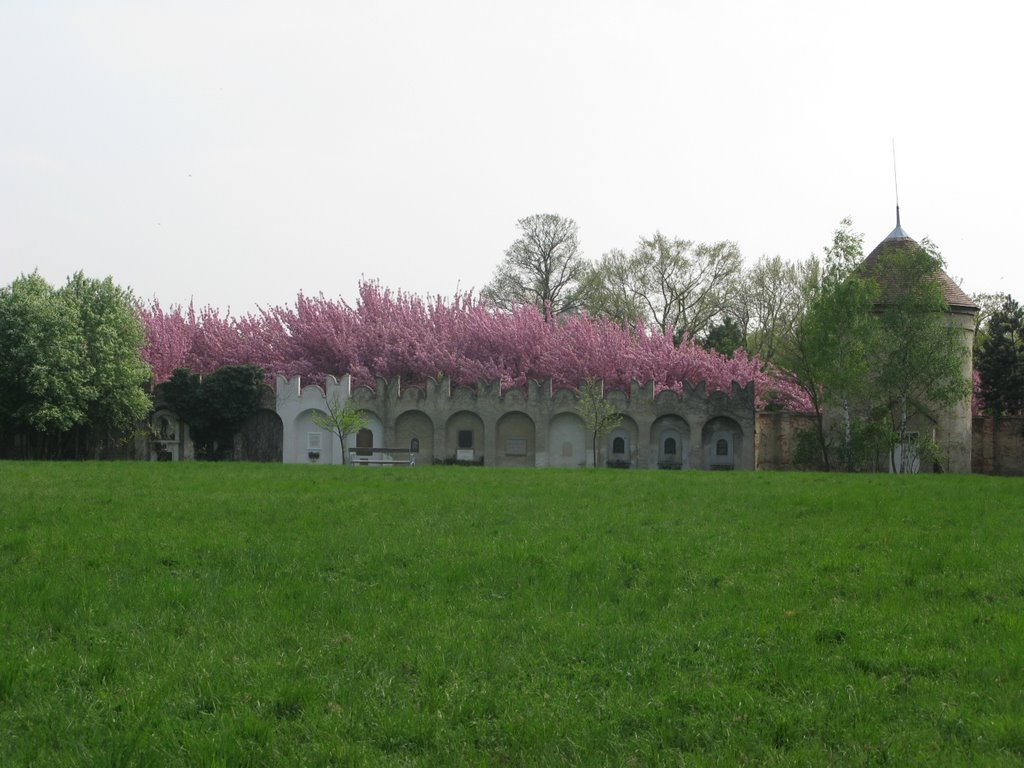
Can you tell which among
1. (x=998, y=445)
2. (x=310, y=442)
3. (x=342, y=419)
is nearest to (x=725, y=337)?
A: (x=998, y=445)

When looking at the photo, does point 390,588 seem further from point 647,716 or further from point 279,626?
point 647,716

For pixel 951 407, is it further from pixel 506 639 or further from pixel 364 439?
pixel 506 639

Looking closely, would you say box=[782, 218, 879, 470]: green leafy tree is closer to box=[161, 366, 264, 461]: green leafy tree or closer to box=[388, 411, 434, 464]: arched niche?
box=[388, 411, 434, 464]: arched niche

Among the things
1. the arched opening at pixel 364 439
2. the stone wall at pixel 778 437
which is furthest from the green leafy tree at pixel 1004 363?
the arched opening at pixel 364 439

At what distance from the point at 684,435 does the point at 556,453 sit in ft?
19.8

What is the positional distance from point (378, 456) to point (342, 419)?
405 cm

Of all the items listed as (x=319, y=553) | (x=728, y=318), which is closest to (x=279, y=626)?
(x=319, y=553)

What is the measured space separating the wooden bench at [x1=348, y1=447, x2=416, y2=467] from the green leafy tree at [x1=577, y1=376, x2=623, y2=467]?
803 centimetres

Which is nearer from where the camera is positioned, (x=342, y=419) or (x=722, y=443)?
(x=342, y=419)

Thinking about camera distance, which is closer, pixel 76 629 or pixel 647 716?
pixel 647 716

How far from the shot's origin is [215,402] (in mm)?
47031

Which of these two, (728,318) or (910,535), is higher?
(728,318)

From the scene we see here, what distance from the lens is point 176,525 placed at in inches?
541

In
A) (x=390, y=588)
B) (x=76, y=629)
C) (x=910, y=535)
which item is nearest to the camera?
(x=76, y=629)
